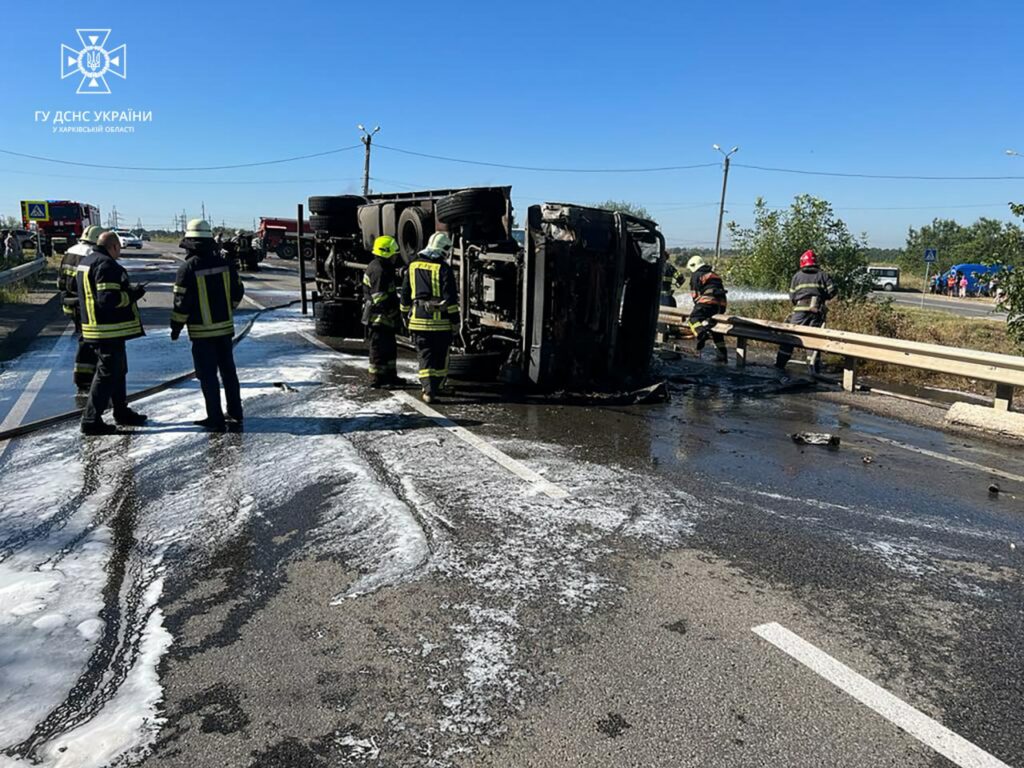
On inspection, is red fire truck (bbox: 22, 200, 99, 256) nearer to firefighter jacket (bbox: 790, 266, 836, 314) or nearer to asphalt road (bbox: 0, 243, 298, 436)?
asphalt road (bbox: 0, 243, 298, 436)

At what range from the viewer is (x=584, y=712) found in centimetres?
260

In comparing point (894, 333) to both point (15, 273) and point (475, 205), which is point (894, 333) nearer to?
point (475, 205)

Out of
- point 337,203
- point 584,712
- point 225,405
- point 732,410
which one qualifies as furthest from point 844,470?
point 337,203

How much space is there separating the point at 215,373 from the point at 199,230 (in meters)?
1.27

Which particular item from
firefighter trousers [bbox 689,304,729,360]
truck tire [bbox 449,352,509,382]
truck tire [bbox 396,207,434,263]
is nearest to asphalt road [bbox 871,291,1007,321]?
firefighter trousers [bbox 689,304,729,360]

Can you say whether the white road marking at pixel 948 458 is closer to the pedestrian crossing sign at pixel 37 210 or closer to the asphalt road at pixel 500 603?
the asphalt road at pixel 500 603

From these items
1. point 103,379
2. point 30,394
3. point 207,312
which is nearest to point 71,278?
point 30,394

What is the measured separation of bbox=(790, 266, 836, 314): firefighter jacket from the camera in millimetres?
10773

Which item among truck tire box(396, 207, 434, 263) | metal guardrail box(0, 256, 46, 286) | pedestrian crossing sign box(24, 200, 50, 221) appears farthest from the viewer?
pedestrian crossing sign box(24, 200, 50, 221)

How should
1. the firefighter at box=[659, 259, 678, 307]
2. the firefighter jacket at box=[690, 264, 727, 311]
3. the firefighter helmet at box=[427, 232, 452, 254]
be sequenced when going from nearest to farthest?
the firefighter helmet at box=[427, 232, 452, 254], the firefighter at box=[659, 259, 678, 307], the firefighter jacket at box=[690, 264, 727, 311]

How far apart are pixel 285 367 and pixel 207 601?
6.42 m

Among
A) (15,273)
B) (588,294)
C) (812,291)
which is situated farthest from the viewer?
(15,273)

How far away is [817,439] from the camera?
655 cm

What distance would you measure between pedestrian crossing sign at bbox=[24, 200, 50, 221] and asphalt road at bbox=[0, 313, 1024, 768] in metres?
36.3
